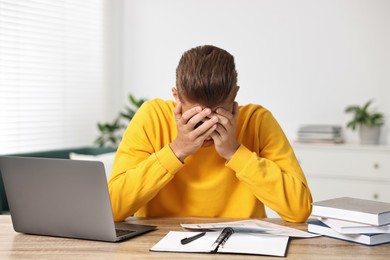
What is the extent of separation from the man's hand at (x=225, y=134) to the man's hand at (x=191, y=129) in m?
0.02

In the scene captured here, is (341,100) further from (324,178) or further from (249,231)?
Result: (249,231)

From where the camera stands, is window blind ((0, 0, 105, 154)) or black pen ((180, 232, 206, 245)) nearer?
black pen ((180, 232, 206, 245))

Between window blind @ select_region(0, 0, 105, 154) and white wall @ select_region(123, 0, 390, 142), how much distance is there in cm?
50

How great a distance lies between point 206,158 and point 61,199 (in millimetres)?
561

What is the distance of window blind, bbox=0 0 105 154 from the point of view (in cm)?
431

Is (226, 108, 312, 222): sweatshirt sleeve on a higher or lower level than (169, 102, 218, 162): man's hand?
lower

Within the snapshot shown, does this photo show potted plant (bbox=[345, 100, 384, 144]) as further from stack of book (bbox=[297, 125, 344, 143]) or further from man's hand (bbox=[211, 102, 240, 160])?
man's hand (bbox=[211, 102, 240, 160])

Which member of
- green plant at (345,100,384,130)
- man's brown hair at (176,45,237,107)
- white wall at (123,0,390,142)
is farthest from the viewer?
white wall at (123,0,390,142)

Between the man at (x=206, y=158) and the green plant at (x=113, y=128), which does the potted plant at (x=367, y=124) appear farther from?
the man at (x=206, y=158)

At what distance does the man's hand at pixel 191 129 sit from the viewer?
1.77m

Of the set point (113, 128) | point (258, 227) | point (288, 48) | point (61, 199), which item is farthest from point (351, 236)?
point (113, 128)

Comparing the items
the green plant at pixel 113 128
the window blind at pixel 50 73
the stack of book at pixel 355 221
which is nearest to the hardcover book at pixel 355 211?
the stack of book at pixel 355 221

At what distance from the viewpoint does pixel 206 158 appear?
2.01 meters

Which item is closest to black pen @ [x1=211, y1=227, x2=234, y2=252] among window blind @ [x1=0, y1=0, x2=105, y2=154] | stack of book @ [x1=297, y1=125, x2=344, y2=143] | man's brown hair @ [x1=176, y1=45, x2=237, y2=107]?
man's brown hair @ [x1=176, y1=45, x2=237, y2=107]
